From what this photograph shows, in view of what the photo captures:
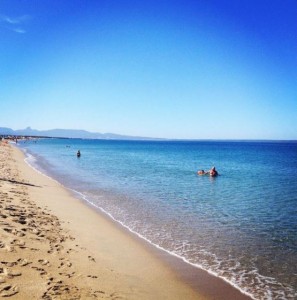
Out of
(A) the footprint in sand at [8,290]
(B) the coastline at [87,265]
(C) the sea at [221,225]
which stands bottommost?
(C) the sea at [221,225]

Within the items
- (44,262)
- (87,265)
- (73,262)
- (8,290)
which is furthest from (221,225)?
(8,290)

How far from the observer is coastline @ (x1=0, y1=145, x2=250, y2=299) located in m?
6.50

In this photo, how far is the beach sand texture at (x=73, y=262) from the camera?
250 inches

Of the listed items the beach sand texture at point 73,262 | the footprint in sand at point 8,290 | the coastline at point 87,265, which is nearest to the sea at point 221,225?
the coastline at point 87,265

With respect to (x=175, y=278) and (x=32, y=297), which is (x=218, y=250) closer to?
(x=175, y=278)

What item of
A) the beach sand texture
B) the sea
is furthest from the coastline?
the sea

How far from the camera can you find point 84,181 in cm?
2722

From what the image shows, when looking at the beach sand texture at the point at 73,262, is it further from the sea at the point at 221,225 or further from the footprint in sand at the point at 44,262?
the sea at the point at 221,225

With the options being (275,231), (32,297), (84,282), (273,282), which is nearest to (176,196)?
(275,231)

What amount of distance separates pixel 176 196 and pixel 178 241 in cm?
926

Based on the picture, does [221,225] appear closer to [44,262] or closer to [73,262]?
[73,262]

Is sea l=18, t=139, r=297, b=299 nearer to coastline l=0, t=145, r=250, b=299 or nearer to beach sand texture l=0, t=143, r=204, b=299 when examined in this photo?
coastline l=0, t=145, r=250, b=299

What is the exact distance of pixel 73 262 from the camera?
8.02 m

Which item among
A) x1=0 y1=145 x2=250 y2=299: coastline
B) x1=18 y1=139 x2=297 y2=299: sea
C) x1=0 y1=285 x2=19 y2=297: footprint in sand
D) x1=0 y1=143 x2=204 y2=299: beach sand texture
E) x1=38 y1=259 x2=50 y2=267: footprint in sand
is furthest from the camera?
x1=18 y1=139 x2=297 y2=299: sea
